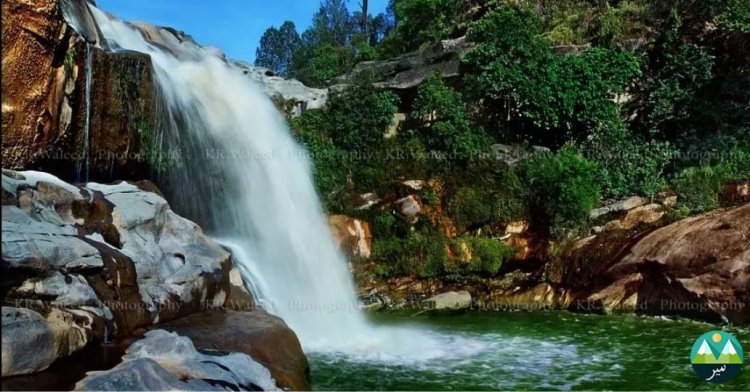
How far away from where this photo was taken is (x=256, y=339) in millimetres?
6641

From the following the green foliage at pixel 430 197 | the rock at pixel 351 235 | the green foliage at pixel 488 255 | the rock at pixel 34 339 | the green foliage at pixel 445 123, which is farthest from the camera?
the green foliage at pixel 445 123

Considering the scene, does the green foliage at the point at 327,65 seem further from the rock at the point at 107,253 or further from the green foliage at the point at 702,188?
the rock at the point at 107,253

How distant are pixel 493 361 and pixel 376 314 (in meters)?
4.48

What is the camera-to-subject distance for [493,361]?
8.04 meters

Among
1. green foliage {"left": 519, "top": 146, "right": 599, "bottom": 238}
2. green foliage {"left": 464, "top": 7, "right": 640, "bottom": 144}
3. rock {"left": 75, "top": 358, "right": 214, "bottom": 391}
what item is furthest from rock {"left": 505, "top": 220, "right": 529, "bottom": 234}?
rock {"left": 75, "top": 358, "right": 214, "bottom": 391}

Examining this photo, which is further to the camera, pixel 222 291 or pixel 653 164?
pixel 653 164

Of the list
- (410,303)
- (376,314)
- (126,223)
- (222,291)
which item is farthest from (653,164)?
(126,223)

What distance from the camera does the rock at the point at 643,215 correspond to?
12984 millimetres

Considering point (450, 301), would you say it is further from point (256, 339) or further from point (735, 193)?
point (256, 339)

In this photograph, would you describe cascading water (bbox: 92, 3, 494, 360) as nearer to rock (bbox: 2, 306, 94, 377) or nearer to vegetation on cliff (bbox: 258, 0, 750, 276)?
vegetation on cliff (bbox: 258, 0, 750, 276)

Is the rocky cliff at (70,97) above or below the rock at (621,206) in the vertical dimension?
above

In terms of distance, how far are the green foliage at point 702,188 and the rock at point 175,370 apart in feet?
34.4

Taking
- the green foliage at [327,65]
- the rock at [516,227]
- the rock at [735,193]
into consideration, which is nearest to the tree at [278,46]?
the green foliage at [327,65]

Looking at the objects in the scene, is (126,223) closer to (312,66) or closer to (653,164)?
(653,164)
